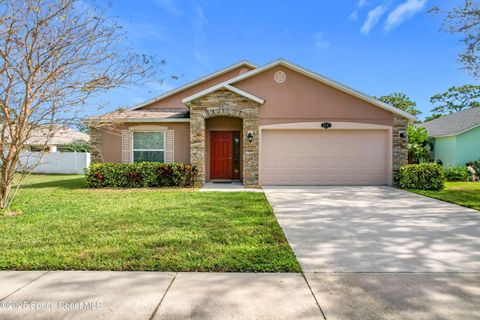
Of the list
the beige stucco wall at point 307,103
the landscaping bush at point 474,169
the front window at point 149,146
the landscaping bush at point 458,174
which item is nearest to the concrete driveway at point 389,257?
the beige stucco wall at point 307,103

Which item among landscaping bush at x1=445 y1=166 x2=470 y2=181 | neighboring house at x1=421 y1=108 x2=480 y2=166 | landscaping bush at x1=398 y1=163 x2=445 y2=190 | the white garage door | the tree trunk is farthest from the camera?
neighboring house at x1=421 y1=108 x2=480 y2=166

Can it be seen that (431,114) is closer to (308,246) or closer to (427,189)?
(427,189)

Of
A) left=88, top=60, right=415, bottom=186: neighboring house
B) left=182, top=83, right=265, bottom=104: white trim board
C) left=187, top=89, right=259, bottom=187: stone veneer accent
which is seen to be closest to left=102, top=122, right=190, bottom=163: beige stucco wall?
left=88, top=60, right=415, bottom=186: neighboring house

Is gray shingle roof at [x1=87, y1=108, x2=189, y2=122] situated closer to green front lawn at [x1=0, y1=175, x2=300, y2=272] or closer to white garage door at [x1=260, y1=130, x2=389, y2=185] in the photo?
white garage door at [x1=260, y1=130, x2=389, y2=185]

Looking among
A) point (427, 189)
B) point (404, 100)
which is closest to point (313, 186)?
point (427, 189)

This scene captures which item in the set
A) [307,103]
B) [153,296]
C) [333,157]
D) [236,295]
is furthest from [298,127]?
[153,296]

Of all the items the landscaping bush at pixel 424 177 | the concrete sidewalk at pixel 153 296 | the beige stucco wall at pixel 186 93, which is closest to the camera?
the concrete sidewalk at pixel 153 296

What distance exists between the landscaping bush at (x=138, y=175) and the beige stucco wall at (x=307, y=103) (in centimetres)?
423

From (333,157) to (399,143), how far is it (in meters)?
2.86

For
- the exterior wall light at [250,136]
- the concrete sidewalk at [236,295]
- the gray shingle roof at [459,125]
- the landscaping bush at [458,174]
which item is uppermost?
the gray shingle roof at [459,125]

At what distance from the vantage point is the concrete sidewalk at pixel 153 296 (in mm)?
2521

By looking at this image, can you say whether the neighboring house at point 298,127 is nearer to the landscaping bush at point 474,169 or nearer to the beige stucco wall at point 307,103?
the beige stucco wall at point 307,103

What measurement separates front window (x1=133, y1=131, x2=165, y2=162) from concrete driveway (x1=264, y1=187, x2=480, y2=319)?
7029 millimetres

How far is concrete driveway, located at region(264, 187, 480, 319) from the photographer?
2.66m
